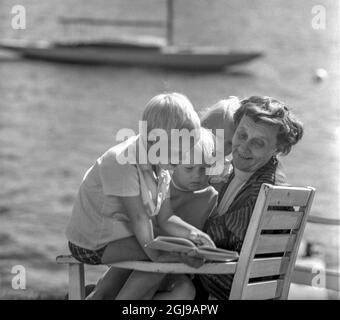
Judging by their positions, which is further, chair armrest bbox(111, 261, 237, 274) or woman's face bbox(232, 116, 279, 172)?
woman's face bbox(232, 116, 279, 172)

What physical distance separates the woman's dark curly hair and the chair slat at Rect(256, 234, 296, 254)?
0.27m

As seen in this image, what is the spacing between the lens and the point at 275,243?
3.47 meters

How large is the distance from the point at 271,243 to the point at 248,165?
261 mm

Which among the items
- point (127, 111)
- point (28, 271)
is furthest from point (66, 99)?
point (28, 271)

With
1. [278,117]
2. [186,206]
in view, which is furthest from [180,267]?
[278,117]

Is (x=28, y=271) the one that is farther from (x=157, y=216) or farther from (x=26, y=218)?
(x=157, y=216)

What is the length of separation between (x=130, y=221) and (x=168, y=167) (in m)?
0.19

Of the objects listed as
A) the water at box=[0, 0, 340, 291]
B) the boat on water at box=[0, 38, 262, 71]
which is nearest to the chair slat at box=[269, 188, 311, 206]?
the water at box=[0, 0, 340, 291]

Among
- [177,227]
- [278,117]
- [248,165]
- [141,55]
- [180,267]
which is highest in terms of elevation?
[141,55]

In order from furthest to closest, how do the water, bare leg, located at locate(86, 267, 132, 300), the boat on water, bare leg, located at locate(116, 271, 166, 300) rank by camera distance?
the boat on water
the water
bare leg, located at locate(86, 267, 132, 300)
bare leg, located at locate(116, 271, 166, 300)

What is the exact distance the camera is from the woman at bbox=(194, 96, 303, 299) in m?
3.43

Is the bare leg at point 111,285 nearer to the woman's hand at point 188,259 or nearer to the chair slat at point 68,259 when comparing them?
the chair slat at point 68,259

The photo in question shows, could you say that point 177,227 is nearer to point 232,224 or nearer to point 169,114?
point 232,224

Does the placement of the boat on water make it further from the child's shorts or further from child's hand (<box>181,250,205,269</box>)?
child's hand (<box>181,250,205,269</box>)
